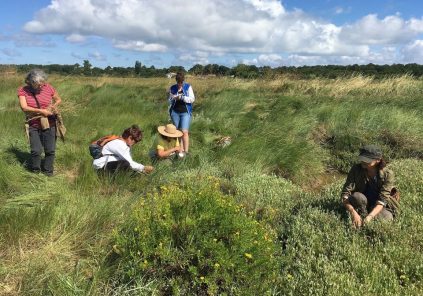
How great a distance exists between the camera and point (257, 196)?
5168 mm

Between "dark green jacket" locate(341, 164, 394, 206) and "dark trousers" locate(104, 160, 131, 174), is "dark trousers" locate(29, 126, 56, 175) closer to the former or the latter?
"dark trousers" locate(104, 160, 131, 174)

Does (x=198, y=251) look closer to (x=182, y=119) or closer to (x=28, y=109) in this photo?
(x=28, y=109)

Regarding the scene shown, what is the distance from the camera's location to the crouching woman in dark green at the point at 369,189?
166 inches

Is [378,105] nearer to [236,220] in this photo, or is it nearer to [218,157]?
[218,157]

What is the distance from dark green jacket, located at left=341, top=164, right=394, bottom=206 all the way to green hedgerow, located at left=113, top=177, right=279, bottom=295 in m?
1.50

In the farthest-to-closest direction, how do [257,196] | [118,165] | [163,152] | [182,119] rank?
[182,119], [163,152], [118,165], [257,196]

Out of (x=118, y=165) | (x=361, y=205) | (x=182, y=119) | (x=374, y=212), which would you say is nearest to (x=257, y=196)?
(x=361, y=205)

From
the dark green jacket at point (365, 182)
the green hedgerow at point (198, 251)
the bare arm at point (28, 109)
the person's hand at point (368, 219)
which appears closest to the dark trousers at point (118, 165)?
the bare arm at point (28, 109)

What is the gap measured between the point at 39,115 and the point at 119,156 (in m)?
1.31

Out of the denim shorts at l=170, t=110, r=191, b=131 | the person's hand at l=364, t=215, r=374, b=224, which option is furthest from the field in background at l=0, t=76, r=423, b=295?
the denim shorts at l=170, t=110, r=191, b=131

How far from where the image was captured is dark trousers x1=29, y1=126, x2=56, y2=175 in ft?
19.2

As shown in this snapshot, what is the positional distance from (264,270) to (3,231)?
2.28m

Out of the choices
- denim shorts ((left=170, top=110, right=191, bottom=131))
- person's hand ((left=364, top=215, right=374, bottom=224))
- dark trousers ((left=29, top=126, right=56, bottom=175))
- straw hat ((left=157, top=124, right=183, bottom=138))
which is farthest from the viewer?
denim shorts ((left=170, top=110, right=191, bottom=131))

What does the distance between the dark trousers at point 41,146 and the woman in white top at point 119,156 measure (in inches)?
34.9
